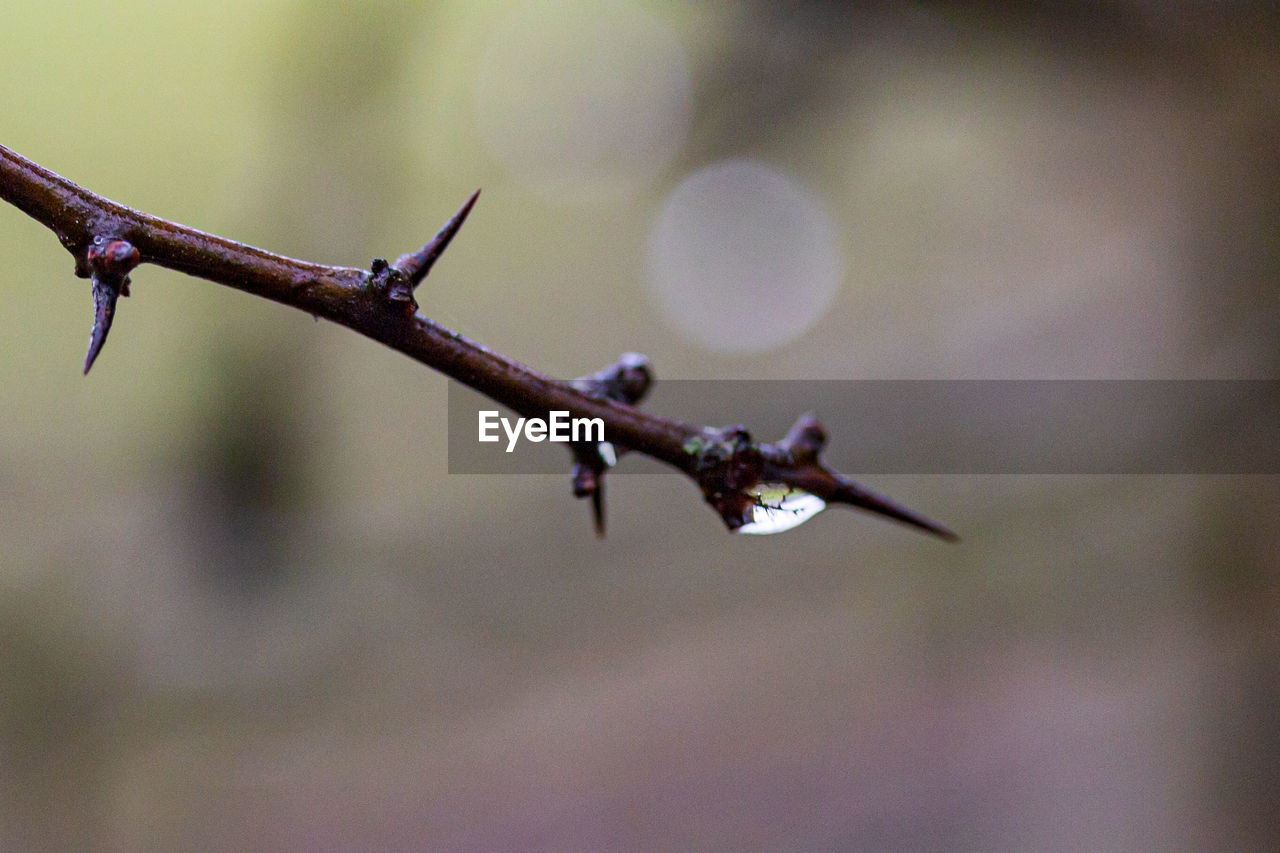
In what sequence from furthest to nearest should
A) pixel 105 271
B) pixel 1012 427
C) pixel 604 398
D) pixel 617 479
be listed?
pixel 617 479, pixel 1012 427, pixel 604 398, pixel 105 271

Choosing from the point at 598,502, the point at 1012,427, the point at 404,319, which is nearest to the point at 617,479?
the point at 1012,427

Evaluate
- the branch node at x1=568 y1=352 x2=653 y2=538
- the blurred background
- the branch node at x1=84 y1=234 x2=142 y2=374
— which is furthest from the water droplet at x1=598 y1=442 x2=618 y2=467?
the blurred background

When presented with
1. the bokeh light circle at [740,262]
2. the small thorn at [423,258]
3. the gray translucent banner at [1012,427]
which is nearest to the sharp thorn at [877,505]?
the small thorn at [423,258]

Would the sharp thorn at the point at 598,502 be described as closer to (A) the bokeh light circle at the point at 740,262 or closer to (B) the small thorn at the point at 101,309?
(B) the small thorn at the point at 101,309

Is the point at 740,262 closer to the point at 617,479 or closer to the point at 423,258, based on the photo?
the point at 617,479

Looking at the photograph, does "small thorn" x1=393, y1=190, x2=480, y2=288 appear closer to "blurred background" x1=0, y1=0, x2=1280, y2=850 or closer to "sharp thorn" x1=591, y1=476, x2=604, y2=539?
"sharp thorn" x1=591, y1=476, x2=604, y2=539
